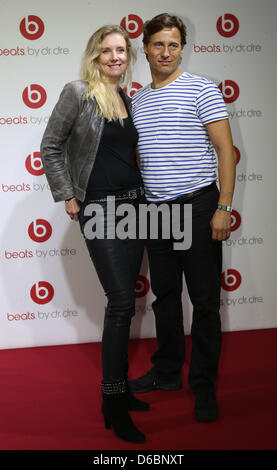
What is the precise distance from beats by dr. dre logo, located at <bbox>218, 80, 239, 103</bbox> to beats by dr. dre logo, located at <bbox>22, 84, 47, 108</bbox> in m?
1.08

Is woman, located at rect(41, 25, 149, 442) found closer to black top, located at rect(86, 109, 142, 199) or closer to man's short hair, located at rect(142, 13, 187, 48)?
black top, located at rect(86, 109, 142, 199)

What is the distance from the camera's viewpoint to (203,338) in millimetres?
2268

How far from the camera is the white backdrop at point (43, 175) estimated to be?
114 inches

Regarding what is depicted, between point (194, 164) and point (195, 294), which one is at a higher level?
point (194, 164)

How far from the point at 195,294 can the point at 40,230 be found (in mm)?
1221

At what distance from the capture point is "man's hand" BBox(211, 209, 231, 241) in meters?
2.11

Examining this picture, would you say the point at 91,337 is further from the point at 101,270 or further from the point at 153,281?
the point at 101,270

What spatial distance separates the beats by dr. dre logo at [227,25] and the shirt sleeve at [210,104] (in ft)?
3.63

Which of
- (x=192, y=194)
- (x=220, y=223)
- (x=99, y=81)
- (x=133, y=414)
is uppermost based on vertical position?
(x=99, y=81)

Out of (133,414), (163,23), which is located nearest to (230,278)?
(133,414)

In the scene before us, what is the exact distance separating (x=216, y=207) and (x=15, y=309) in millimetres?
1554

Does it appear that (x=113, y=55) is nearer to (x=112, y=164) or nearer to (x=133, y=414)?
(x=112, y=164)

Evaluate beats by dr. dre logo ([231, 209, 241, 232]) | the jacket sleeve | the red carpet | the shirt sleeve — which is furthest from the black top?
beats by dr. dre logo ([231, 209, 241, 232])

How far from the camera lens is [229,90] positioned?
3.04 m
